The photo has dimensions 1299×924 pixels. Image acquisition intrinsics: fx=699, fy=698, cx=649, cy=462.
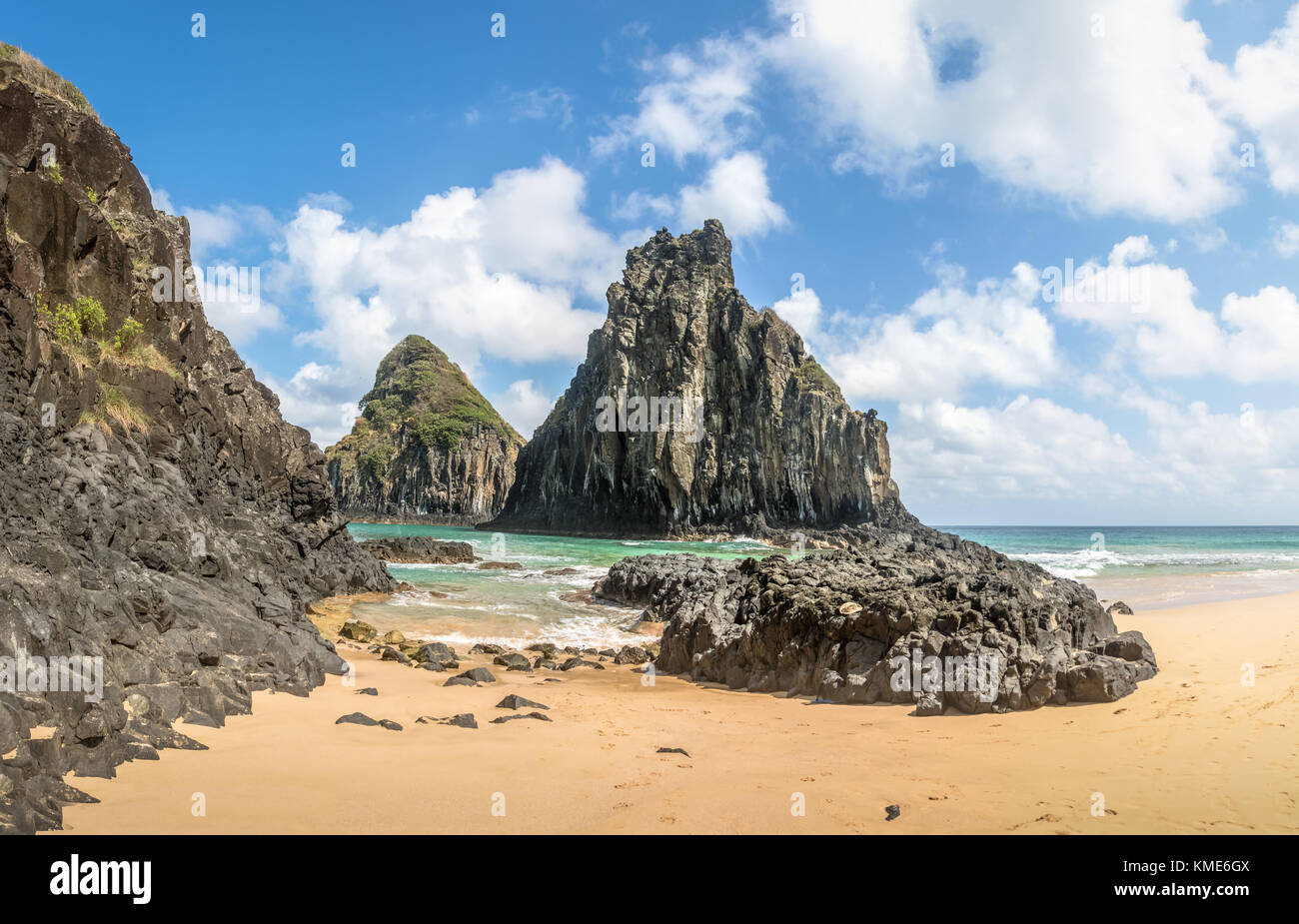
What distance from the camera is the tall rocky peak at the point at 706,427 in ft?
244

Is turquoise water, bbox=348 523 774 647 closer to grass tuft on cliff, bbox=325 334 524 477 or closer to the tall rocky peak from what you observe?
the tall rocky peak

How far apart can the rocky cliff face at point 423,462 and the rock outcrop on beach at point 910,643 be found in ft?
317

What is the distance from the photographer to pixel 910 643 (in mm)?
9102

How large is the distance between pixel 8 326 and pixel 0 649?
5.74 metres

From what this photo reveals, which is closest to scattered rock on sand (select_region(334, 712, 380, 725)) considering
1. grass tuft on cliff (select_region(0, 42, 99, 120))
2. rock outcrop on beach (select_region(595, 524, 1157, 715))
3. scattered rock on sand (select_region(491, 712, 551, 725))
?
scattered rock on sand (select_region(491, 712, 551, 725))

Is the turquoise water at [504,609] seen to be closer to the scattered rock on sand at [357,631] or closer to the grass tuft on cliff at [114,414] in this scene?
the scattered rock on sand at [357,631]

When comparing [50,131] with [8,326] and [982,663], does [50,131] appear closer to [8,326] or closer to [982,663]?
[8,326]

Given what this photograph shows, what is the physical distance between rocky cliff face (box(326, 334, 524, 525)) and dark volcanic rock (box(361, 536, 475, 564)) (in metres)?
67.3

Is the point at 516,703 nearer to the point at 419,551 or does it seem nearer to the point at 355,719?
the point at 355,719

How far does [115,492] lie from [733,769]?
951 centimetres

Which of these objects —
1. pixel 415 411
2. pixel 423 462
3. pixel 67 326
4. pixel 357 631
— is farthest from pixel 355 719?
pixel 415 411

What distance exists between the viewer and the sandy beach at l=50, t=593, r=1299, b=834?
4.48 m

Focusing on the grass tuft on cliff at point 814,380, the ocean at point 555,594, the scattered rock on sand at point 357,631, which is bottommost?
the ocean at point 555,594

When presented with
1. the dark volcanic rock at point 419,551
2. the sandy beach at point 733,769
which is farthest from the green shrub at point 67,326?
the dark volcanic rock at point 419,551
